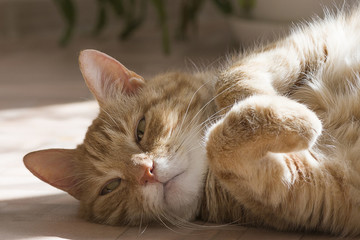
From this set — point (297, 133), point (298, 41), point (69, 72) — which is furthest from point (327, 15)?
point (69, 72)

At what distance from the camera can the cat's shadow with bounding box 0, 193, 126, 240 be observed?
4.79ft

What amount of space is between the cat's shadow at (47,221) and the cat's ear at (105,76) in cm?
37

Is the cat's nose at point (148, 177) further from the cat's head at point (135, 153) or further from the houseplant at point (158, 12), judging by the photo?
the houseplant at point (158, 12)

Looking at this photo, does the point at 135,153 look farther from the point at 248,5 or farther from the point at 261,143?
the point at 248,5

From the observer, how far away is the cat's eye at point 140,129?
1.66m

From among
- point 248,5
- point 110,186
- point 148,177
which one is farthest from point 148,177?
point 248,5

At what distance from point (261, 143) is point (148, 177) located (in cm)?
36

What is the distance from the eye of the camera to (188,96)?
1.77 metres

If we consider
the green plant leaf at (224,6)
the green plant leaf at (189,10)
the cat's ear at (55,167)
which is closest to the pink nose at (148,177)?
the cat's ear at (55,167)

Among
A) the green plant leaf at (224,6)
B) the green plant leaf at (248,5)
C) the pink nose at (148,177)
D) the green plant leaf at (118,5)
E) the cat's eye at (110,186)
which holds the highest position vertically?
the green plant leaf at (118,5)

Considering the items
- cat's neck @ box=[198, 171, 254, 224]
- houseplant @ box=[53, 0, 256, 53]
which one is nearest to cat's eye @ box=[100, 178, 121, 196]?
cat's neck @ box=[198, 171, 254, 224]

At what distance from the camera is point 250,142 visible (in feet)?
4.22

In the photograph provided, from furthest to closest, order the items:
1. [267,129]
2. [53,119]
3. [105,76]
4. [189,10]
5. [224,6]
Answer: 1. [189,10]
2. [224,6]
3. [53,119]
4. [105,76]
5. [267,129]

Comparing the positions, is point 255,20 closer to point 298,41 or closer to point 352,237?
point 298,41
